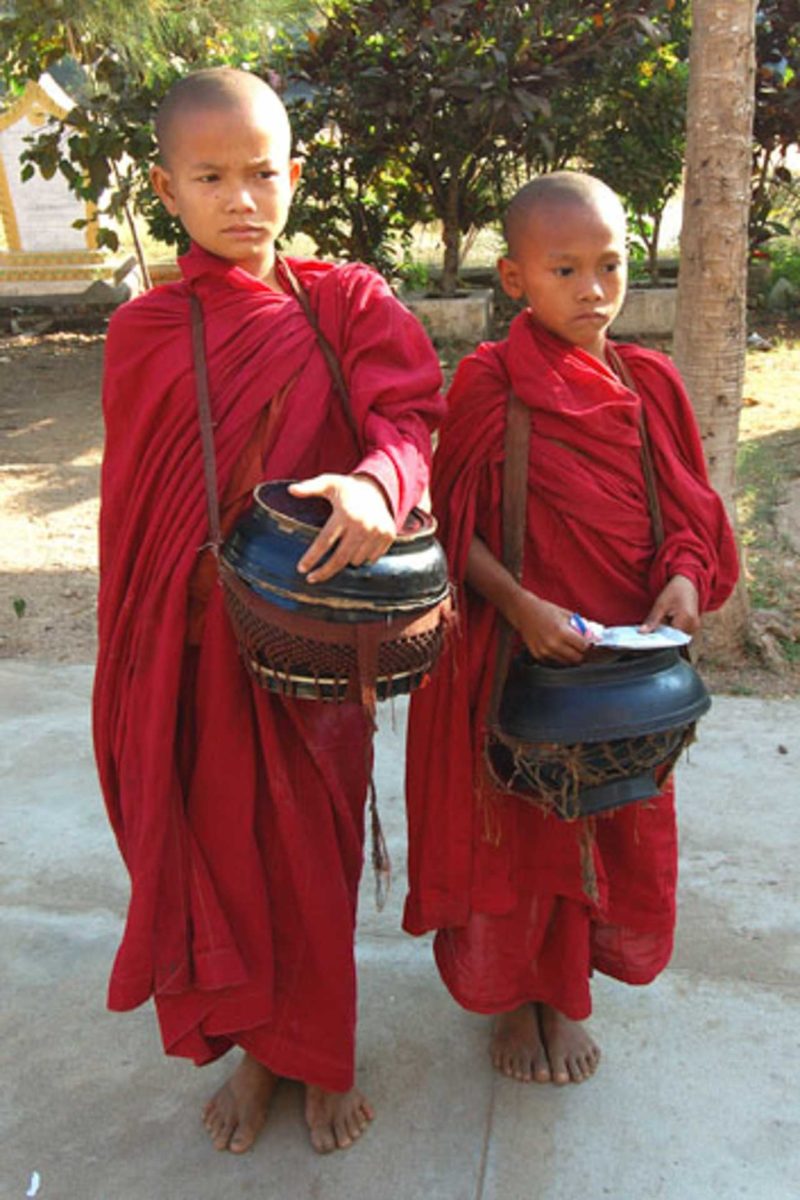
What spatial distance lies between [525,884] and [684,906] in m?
0.73

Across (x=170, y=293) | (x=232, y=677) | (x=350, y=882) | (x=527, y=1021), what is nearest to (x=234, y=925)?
(x=350, y=882)

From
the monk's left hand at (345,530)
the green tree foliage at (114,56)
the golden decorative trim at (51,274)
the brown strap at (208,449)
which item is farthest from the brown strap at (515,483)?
the golden decorative trim at (51,274)

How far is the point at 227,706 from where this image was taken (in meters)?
1.86

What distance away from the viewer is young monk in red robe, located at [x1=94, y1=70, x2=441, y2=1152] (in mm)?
1771

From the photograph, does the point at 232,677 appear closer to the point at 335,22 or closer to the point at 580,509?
the point at 580,509

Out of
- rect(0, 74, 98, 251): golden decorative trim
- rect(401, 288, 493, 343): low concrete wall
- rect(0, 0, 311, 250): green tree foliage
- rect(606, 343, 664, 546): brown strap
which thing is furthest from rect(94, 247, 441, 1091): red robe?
rect(0, 74, 98, 251): golden decorative trim

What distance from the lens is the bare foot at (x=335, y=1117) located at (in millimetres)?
2051

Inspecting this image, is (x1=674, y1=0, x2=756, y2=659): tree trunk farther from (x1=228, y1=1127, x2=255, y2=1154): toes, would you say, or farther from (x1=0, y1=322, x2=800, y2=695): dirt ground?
(x1=228, y1=1127, x2=255, y2=1154): toes

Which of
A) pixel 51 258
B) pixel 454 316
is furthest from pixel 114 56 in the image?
pixel 51 258

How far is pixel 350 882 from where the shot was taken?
2.08 m

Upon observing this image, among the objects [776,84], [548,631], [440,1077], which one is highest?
[776,84]

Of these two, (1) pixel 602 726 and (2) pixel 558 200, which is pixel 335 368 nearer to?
(2) pixel 558 200

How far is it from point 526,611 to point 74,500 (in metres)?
4.45

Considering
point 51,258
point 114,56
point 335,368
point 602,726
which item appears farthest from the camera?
point 51,258
